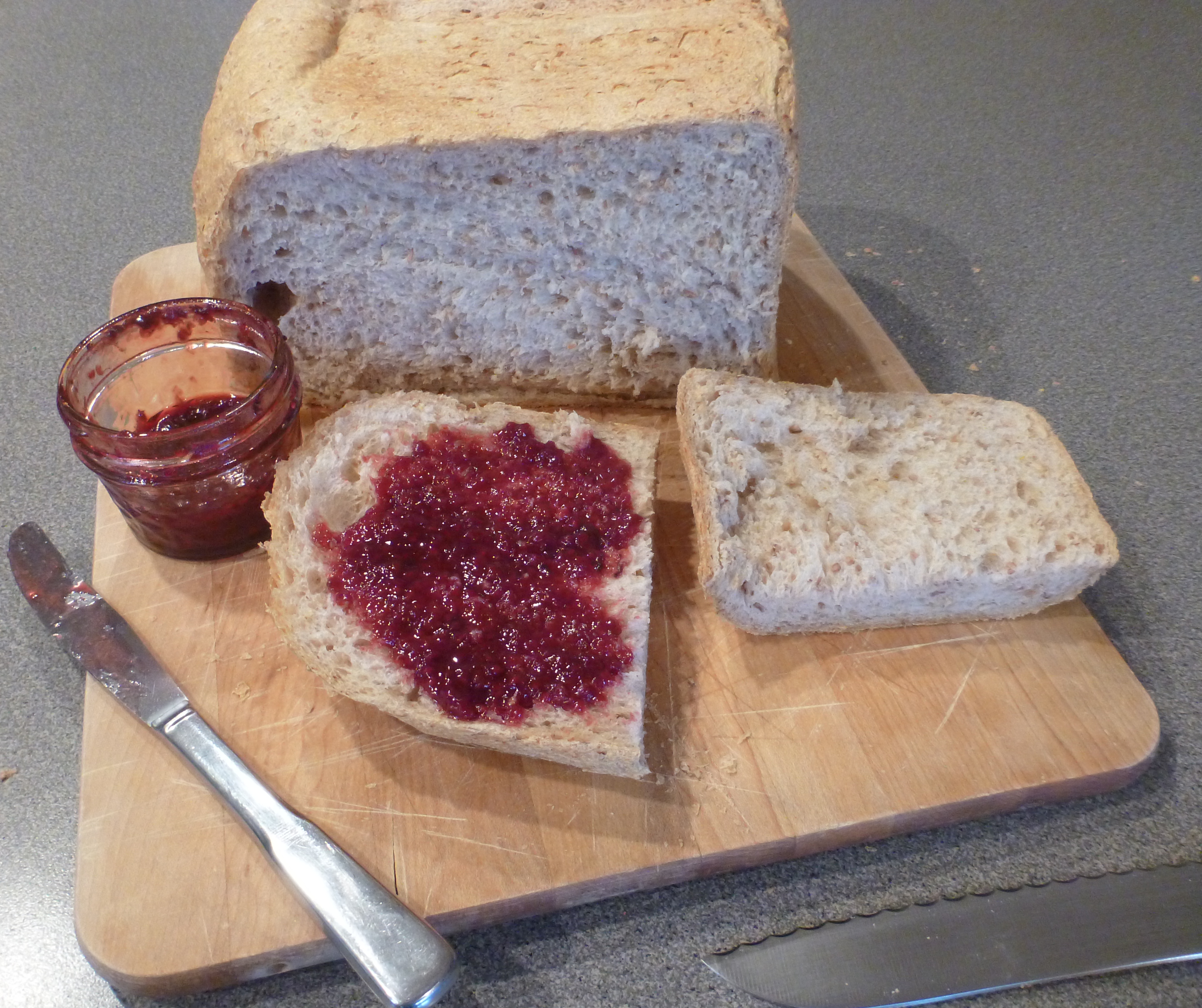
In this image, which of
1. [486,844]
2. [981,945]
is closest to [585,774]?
[486,844]

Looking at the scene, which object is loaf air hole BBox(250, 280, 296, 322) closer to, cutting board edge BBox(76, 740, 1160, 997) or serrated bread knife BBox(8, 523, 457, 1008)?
serrated bread knife BBox(8, 523, 457, 1008)

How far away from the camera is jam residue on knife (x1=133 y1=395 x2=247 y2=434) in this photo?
80.9 inches

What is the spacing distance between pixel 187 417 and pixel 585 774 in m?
1.19

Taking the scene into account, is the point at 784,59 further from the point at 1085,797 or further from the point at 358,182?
the point at 1085,797

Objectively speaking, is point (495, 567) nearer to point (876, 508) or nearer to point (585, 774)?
point (585, 774)

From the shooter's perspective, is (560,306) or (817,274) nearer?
(560,306)

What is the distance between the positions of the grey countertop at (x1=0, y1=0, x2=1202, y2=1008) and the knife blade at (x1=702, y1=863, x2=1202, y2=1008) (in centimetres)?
7

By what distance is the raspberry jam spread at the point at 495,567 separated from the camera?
1.74m

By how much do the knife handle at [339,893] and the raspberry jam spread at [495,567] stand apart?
32 centimetres

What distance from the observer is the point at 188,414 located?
81.8 inches

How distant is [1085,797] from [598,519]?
3.59 ft

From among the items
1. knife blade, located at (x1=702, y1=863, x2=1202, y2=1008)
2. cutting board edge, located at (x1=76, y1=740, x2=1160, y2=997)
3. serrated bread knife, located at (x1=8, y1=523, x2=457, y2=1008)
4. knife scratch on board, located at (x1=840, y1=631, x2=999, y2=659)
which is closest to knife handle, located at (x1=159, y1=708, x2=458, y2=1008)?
serrated bread knife, located at (x1=8, y1=523, x2=457, y2=1008)

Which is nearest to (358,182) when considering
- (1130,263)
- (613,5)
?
(613,5)

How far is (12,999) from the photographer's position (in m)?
1.59
